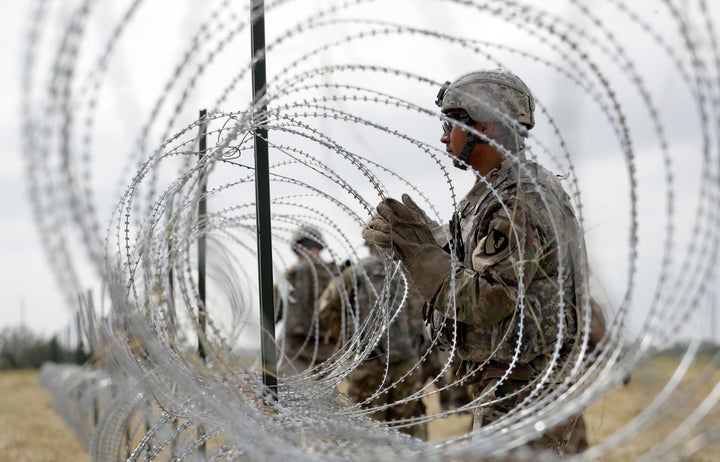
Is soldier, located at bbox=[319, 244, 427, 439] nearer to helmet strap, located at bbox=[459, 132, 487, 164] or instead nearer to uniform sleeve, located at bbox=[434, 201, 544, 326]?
helmet strap, located at bbox=[459, 132, 487, 164]

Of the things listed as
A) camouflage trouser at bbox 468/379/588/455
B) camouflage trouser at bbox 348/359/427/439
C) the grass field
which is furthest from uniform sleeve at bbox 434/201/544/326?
camouflage trouser at bbox 348/359/427/439

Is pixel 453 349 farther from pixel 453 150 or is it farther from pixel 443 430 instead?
pixel 443 430

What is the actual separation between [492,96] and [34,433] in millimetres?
12186

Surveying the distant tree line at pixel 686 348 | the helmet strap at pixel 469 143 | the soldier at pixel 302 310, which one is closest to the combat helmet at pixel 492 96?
the helmet strap at pixel 469 143

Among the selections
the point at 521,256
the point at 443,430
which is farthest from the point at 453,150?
the point at 443,430

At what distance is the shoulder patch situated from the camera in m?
3.81

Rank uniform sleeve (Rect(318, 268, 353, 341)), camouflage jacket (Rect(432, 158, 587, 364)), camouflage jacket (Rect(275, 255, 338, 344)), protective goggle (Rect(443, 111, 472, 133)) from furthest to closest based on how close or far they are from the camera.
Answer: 1. camouflage jacket (Rect(275, 255, 338, 344))
2. uniform sleeve (Rect(318, 268, 353, 341))
3. protective goggle (Rect(443, 111, 472, 133))
4. camouflage jacket (Rect(432, 158, 587, 364))

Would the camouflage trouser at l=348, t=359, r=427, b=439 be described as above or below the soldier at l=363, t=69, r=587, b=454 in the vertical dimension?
below

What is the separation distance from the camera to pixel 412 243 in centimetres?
405

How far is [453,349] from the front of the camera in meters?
4.07

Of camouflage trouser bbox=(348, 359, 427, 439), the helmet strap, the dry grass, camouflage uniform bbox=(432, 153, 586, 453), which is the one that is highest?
the helmet strap

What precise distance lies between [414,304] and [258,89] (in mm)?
4955

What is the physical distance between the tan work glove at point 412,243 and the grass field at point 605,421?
31.8 inches

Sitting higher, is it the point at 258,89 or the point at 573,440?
the point at 258,89
